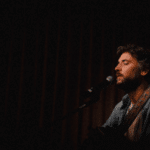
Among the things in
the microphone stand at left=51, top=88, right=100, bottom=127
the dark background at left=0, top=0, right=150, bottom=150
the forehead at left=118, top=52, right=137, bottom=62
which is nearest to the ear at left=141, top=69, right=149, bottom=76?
the forehead at left=118, top=52, right=137, bottom=62

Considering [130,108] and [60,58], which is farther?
[60,58]

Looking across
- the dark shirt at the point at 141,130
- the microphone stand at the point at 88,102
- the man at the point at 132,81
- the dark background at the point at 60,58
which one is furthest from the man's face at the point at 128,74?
the dark background at the point at 60,58

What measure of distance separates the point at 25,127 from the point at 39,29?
1521 millimetres

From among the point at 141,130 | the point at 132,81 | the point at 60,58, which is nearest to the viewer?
the point at 141,130

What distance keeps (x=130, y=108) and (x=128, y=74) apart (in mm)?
320

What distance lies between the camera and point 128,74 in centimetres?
114

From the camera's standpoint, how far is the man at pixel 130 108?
0.84 m

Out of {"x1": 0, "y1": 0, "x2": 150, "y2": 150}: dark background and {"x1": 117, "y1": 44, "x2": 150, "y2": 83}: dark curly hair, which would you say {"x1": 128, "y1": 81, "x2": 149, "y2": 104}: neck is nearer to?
{"x1": 117, "y1": 44, "x2": 150, "y2": 83}: dark curly hair

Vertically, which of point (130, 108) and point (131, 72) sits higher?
point (131, 72)

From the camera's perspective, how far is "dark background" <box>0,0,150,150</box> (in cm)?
196

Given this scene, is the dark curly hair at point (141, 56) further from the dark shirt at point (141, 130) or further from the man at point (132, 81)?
the dark shirt at point (141, 130)

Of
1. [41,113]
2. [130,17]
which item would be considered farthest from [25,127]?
[130,17]

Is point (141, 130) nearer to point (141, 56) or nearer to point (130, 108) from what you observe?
point (130, 108)

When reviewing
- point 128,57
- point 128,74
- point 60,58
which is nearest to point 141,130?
point 128,74
